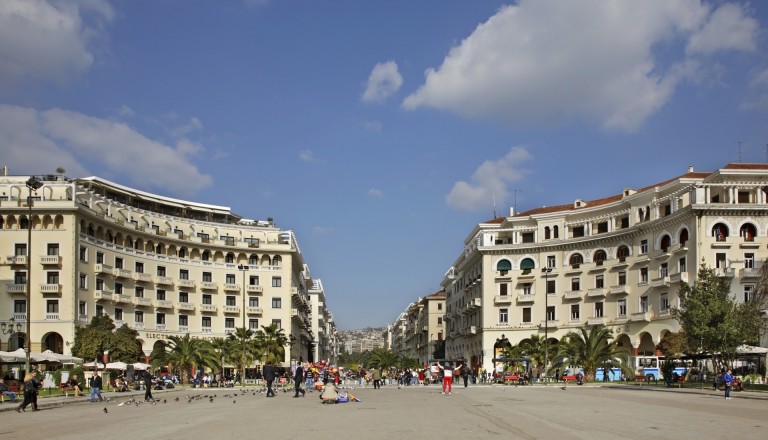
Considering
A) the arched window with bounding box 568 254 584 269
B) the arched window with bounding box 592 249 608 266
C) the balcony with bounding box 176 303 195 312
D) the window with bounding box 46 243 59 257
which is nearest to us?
the window with bounding box 46 243 59 257

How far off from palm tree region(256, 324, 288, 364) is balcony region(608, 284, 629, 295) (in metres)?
36.9

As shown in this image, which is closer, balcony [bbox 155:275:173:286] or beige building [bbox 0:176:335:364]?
beige building [bbox 0:176:335:364]

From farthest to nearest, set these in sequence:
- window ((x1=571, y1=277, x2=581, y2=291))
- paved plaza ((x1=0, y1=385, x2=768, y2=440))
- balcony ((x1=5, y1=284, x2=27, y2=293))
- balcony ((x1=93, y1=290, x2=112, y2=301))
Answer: window ((x1=571, y1=277, x2=581, y2=291)) → balcony ((x1=93, y1=290, x2=112, y2=301)) → balcony ((x1=5, y1=284, x2=27, y2=293)) → paved plaza ((x1=0, y1=385, x2=768, y2=440))

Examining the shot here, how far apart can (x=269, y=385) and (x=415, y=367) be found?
7214 centimetres

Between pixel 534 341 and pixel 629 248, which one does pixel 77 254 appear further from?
pixel 629 248

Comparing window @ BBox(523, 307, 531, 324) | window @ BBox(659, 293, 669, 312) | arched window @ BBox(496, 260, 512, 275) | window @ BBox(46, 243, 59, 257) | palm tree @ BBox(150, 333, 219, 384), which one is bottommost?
palm tree @ BBox(150, 333, 219, 384)

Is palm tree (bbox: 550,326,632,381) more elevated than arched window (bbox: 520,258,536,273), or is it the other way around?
arched window (bbox: 520,258,536,273)

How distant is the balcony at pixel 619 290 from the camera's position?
83.2 m

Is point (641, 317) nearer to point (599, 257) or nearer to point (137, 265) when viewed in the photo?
point (599, 257)

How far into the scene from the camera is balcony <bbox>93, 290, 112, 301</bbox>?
77188mm

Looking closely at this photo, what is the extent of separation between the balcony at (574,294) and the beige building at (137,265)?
113ft

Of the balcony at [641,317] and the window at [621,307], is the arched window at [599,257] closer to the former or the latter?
the window at [621,307]

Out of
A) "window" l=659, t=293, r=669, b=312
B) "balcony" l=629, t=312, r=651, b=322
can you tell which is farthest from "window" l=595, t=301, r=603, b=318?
"window" l=659, t=293, r=669, b=312

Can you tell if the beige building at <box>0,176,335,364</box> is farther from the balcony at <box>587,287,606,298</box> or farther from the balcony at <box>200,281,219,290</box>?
the balcony at <box>587,287,606,298</box>
